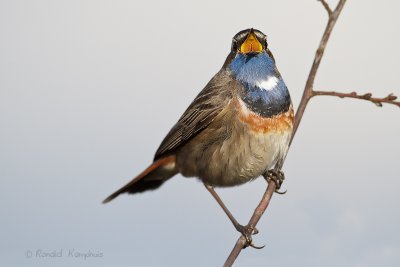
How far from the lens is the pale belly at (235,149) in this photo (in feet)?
15.1

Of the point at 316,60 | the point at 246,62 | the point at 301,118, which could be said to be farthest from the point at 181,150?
the point at 316,60

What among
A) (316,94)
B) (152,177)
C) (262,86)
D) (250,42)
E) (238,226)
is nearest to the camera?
(316,94)

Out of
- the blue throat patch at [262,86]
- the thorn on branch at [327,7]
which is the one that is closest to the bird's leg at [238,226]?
the blue throat patch at [262,86]

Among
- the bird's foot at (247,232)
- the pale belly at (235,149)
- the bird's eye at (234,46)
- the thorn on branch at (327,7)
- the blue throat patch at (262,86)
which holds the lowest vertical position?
the bird's foot at (247,232)

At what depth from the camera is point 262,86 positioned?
15.1 feet

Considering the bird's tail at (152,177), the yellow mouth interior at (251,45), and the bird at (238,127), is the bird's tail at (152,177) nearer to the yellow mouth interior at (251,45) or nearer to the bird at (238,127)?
the bird at (238,127)

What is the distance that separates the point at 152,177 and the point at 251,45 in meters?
1.59

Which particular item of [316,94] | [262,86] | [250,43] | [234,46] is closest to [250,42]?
[250,43]

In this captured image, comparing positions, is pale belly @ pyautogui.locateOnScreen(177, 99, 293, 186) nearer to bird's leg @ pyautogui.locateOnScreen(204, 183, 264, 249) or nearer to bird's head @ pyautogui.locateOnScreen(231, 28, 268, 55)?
bird's leg @ pyautogui.locateOnScreen(204, 183, 264, 249)

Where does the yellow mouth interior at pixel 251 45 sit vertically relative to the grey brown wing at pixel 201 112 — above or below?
above

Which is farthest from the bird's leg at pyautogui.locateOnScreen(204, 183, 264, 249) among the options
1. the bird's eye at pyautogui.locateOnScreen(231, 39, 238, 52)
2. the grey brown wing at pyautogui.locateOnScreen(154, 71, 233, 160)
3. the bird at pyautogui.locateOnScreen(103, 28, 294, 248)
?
the bird's eye at pyautogui.locateOnScreen(231, 39, 238, 52)

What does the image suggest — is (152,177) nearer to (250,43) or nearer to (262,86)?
(262,86)

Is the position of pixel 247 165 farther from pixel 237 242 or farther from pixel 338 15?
pixel 338 15

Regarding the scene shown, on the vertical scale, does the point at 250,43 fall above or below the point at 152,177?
above
